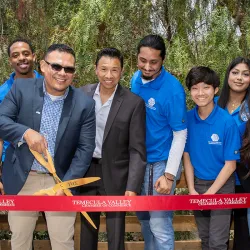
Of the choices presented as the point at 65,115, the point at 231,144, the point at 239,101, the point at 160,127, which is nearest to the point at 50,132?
the point at 65,115

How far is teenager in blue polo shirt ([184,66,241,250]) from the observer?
322 cm

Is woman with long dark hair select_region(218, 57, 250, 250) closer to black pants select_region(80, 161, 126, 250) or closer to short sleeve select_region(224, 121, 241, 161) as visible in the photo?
short sleeve select_region(224, 121, 241, 161)

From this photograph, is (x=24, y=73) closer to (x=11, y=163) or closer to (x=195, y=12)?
(x=11, y=163)

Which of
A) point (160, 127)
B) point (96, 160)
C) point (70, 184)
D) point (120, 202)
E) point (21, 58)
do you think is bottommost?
point (120, 202)

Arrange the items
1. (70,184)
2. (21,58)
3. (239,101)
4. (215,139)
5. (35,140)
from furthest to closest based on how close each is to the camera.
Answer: (21,58)
(239,101)
(215,139)
(70,184)
(35,140)

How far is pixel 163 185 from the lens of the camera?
10.7 feet

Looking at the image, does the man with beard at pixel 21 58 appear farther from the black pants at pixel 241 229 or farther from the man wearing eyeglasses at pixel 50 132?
the black pants at pixel 241 229

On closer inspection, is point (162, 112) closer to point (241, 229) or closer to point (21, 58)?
point (241, 229)

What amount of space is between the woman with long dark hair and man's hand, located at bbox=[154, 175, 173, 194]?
1.66 ft

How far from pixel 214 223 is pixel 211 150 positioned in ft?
1.61

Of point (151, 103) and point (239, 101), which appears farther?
point (239, 101)

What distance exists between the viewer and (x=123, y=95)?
3191 mm

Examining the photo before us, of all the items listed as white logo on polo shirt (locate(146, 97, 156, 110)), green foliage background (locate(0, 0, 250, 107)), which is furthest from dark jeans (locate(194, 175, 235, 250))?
green foliage background (locate(0, 0, 250, 107))

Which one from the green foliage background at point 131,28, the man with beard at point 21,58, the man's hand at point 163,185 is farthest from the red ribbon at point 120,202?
the green foliage background at point 131,28
